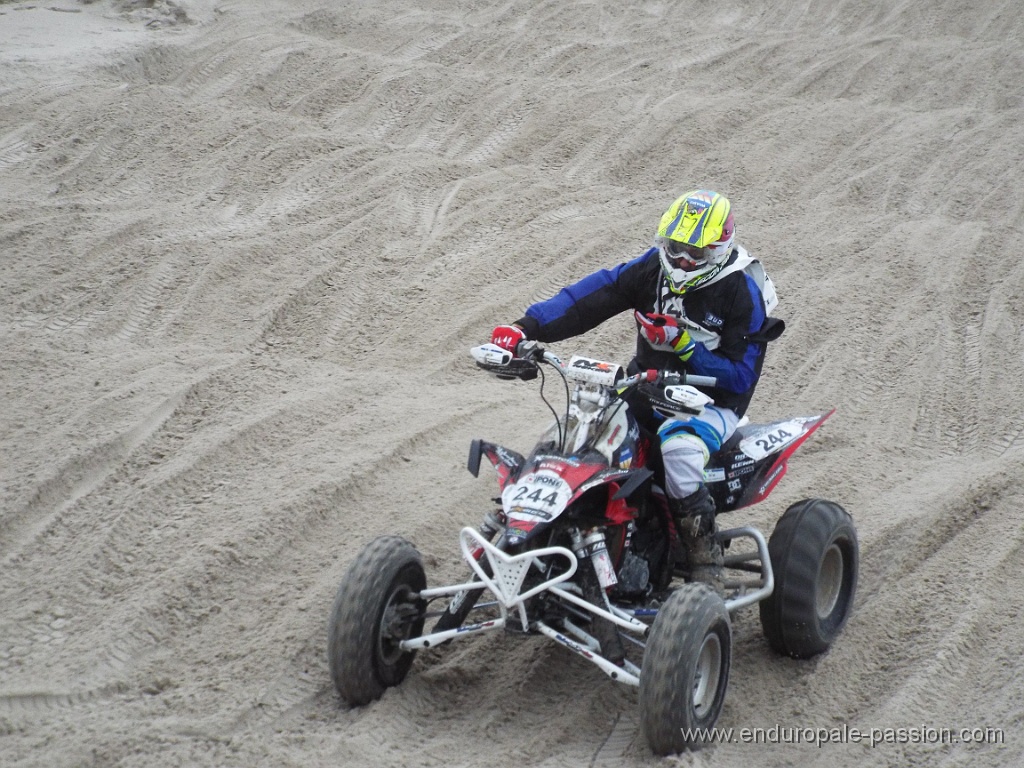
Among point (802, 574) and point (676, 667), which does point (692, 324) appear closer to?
point (802, 574)

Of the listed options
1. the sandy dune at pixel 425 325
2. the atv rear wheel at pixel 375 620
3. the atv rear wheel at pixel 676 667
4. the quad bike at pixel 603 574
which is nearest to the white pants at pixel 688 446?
the quad bike at pixel 603 574

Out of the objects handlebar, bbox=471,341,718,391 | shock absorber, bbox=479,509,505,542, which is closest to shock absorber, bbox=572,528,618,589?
shock absorber, bbox=479,509,505,542

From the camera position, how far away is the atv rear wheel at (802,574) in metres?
4.94

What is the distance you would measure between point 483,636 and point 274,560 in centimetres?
119

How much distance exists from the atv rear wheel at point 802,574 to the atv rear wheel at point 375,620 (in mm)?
1656

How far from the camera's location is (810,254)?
9555 millimetres

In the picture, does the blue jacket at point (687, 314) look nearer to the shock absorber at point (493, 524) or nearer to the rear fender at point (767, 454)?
the rear fender at point (767, 454)

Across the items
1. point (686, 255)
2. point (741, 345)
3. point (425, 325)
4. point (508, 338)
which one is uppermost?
point (686, 255)

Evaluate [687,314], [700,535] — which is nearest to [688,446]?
[700,535]

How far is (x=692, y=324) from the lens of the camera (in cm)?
507

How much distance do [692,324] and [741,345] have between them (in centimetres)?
25

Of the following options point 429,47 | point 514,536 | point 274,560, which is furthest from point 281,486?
point 429,47

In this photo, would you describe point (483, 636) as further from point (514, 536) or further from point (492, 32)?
point (492, 32)

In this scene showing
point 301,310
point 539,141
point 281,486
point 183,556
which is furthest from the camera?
point 539,141
